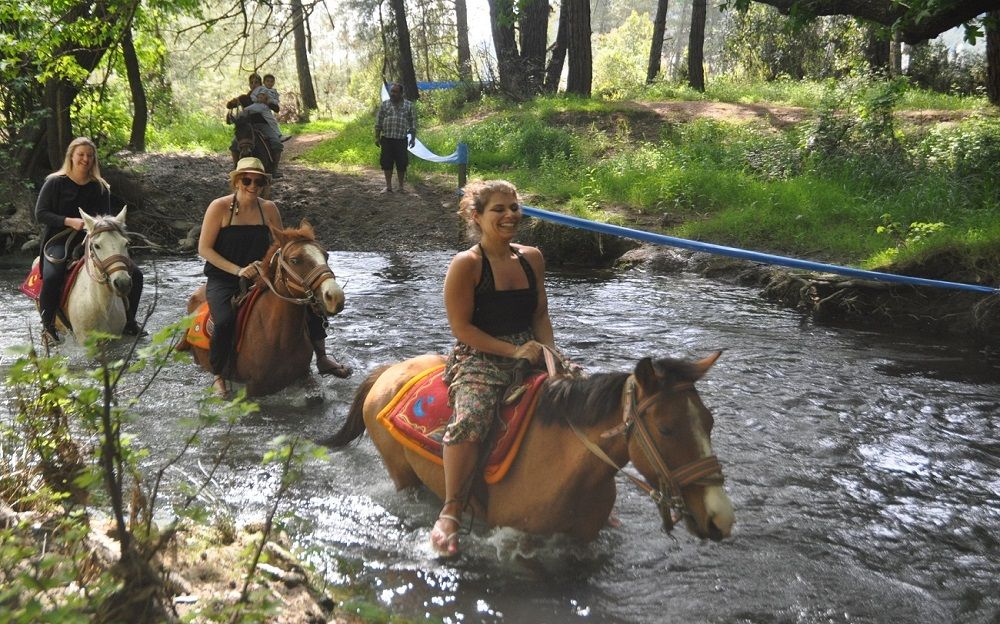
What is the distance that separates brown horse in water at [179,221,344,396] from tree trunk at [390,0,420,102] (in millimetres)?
17173

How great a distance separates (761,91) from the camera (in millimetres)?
23172

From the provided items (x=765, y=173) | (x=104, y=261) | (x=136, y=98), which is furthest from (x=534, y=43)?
(x=104, y=261)

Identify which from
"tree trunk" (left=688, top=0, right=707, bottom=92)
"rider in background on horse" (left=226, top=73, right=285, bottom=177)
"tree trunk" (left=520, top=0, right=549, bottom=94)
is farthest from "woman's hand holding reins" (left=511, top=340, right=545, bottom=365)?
"tree trunk" (left=688, top=0, right=707, bottom=92)

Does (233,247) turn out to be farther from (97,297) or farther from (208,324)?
(97,297)

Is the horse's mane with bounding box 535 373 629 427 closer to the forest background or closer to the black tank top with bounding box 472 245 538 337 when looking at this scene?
the black tank top with bounding box 472 245 538 337

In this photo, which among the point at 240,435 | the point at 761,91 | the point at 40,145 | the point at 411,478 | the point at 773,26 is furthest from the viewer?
the point at 773,26

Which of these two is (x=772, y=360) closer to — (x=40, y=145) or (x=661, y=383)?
(x=661, y=383)

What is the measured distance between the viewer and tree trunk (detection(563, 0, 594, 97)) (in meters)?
21.6

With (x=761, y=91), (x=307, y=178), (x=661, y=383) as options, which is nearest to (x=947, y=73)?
(x=761, y=91)

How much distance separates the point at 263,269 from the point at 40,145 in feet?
37.8

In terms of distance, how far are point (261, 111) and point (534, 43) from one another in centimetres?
1082

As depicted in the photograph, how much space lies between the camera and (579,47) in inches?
869

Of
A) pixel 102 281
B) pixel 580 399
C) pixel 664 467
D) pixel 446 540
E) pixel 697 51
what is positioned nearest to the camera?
pixel 664 467

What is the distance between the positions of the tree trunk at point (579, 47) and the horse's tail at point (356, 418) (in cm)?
1807
